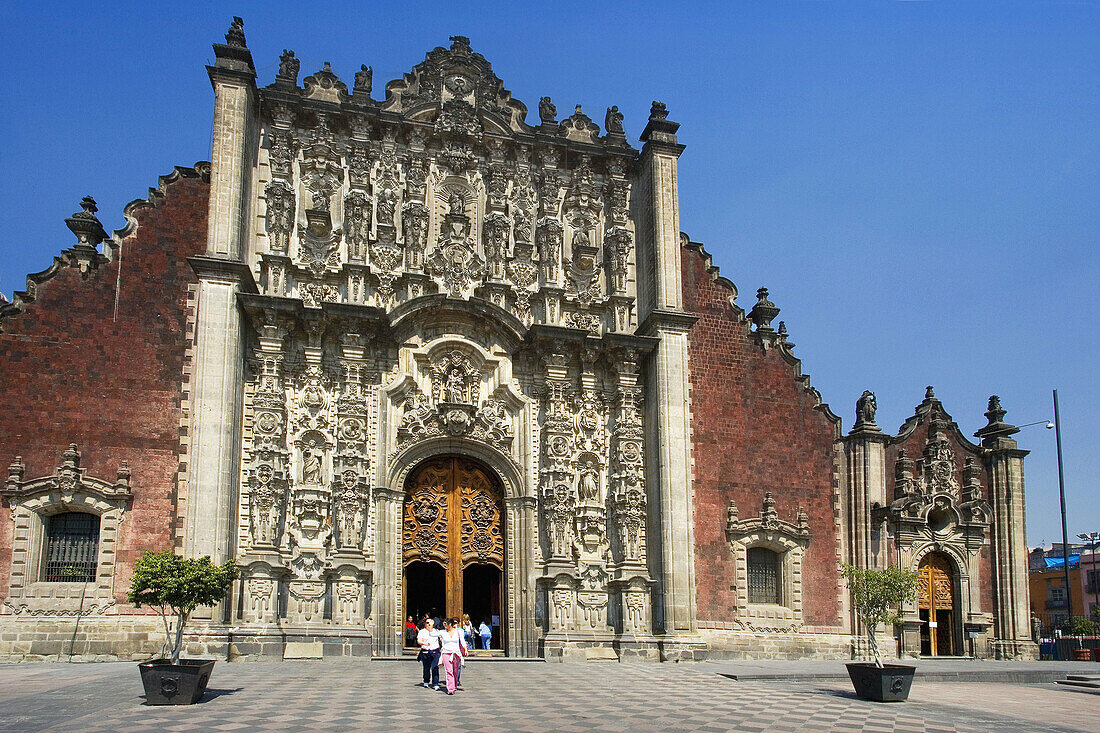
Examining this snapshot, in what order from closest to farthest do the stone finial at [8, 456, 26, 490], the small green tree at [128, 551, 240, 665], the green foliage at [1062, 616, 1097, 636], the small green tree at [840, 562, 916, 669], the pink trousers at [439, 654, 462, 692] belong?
the small green tree at [128, 551, 240, 665] < the pink trousers at [439, 654, 462, 692] < the small green tree at [840, 562, 916, 669] < the stone finial at [8, 456, 26, 490] < the green foliage at [1062, 616, 1097, 636]

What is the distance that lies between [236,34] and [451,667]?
17.8m

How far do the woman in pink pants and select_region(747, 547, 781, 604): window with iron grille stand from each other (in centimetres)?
1260

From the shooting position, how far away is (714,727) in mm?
13961

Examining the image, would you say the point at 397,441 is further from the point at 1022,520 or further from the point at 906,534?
the point at 1022,520

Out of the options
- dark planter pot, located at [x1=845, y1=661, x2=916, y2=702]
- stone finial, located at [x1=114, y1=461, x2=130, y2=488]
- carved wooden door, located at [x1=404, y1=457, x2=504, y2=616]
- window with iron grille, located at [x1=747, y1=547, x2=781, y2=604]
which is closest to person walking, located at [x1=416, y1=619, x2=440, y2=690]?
carved wooden door, located at [x1=404, y1=457, x2=504, y2=616]

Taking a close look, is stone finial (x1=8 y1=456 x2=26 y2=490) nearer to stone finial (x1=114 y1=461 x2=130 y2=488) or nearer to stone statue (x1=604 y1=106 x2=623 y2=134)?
stone finial (x1=114 y1=461 x2=130 y2=488)

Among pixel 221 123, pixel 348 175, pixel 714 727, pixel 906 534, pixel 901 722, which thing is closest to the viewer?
pixel 714 727

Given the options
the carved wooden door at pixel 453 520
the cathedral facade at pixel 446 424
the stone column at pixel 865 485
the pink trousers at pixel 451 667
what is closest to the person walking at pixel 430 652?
the pink trousers at pixel 451 667

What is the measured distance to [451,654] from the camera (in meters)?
17.8

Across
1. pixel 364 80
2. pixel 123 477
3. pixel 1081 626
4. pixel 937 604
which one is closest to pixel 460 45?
pixel 364 80

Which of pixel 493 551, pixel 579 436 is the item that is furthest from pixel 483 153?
pixel 493 551

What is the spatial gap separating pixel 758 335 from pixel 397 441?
1130 cm

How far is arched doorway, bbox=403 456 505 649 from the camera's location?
1020 inches

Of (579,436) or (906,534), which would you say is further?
(906,534)
